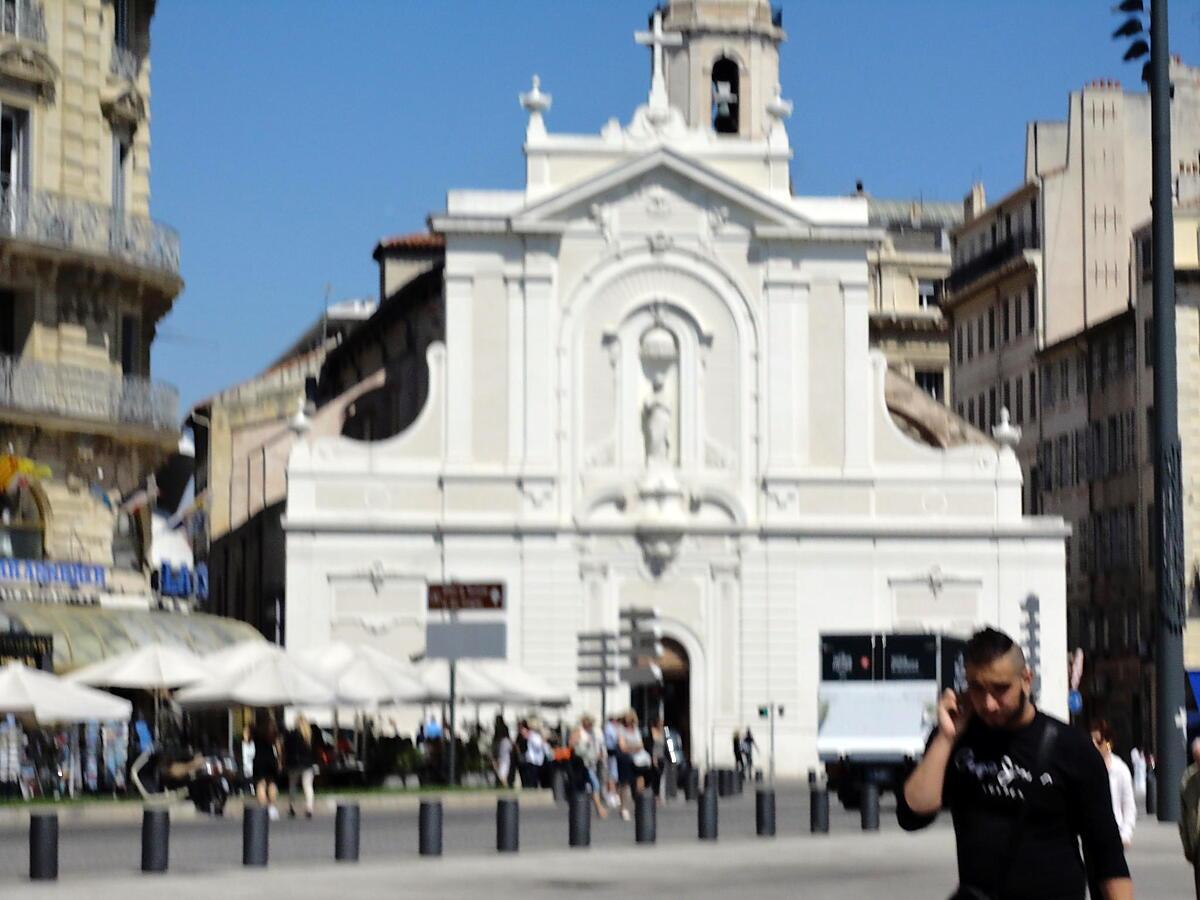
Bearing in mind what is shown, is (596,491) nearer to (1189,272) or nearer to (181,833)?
(1189,272)

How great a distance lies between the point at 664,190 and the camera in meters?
68.2

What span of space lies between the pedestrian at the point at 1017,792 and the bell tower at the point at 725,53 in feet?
231

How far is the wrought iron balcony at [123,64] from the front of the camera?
4812cm

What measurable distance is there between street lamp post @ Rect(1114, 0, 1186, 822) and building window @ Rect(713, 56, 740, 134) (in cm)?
4280

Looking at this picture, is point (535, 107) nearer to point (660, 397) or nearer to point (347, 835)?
point (660, 397)

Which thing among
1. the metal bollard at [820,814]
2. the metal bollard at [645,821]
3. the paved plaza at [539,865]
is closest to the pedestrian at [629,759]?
the paved plaza at [539,865]

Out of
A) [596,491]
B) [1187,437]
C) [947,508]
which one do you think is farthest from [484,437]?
[1187,437]

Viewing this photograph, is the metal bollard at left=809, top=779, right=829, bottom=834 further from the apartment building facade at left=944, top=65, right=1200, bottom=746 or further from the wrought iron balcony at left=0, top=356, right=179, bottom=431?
the apartment building facade at left=944, top=65, right=1200, bottom=746

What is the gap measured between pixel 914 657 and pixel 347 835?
67.6 feet

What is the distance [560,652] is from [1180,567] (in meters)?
32.6

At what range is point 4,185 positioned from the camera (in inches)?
1772

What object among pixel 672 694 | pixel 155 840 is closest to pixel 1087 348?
pixel 672 694

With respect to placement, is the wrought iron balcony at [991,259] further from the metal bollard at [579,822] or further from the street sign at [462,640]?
the metal bollard at [579,822]

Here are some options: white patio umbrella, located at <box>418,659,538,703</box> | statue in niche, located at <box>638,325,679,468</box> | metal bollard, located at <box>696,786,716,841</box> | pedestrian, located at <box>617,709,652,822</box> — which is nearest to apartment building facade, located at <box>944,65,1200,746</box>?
statue in niche, located at <box>638,325,679,468</box>
